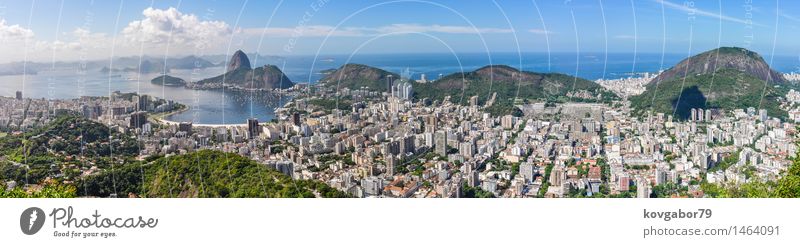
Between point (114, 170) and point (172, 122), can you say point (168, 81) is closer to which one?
point (172, 122)

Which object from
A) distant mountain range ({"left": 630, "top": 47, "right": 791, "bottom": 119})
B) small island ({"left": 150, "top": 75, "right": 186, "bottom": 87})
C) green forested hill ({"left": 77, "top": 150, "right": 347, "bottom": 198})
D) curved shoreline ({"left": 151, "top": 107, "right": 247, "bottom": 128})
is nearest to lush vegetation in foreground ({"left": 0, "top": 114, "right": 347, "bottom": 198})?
green forested hill ({"left": 77, "top": 150, "right": 347, "bottom": 198})

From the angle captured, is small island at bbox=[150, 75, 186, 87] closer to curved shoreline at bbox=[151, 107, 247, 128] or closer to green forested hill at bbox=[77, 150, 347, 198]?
curved shoreline at bbox=[151, 107, 247, 128]

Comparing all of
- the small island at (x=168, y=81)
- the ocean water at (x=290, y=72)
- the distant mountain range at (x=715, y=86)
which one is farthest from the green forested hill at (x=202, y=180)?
the distant mountain range at (x=715, y=86)

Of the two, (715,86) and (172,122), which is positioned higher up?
(715,86)

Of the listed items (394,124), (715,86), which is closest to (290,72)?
(394,124)

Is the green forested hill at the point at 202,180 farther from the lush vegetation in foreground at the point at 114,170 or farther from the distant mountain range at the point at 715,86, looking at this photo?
the distant mountain range at the point at 715,86
